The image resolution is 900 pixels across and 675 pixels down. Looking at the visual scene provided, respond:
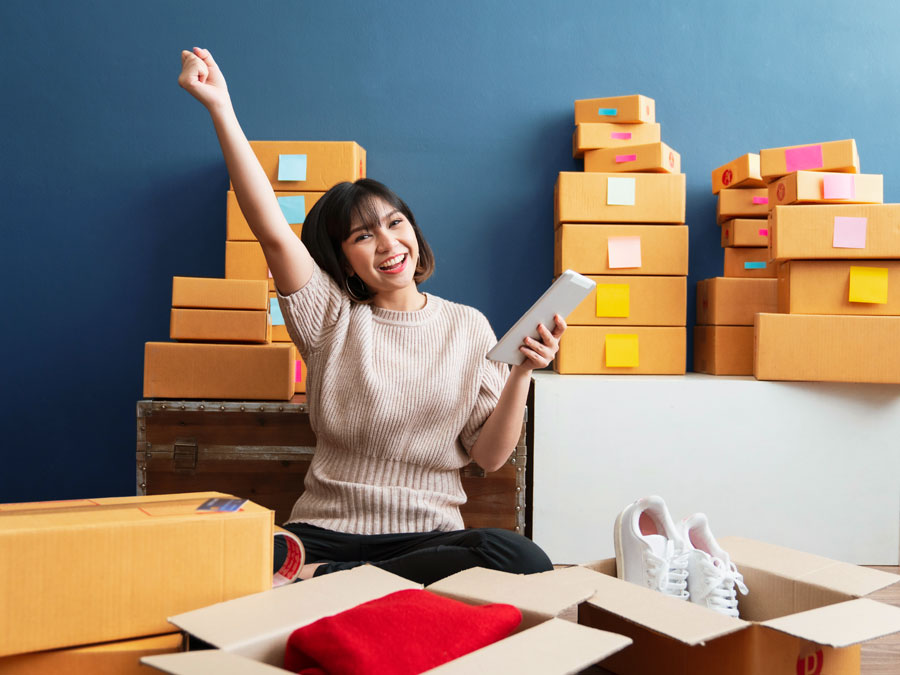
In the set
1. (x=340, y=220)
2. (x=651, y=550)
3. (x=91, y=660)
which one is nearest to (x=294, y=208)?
(x=340, y=220)

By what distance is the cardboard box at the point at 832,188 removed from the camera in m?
2.04

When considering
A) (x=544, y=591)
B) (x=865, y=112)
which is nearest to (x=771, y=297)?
(x=865, y=112)

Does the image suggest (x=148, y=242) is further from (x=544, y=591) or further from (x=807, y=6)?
(x=807, y=6)

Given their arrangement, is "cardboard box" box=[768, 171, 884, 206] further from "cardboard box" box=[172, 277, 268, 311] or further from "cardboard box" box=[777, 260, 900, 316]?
"cardboard box" box=[172, 277, 268, 311]

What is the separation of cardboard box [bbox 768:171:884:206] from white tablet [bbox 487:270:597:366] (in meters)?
1.11

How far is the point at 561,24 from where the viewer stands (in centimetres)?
247

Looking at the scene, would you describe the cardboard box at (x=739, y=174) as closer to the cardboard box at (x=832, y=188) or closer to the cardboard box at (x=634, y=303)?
the cardboard box at (x=832, y=188)

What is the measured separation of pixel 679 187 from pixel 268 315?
1192 mm

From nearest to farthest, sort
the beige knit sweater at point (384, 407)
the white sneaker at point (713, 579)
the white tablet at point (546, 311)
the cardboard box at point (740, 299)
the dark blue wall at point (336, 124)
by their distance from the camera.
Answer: the white sneaker at point (713, 579) < the white tablet at point (546, 311) < the beige knit sweater at point (384, 407) < the cardboard box at point (740, 299) < the dark blue wall at point (336, 124)

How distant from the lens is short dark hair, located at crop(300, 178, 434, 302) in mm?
1397

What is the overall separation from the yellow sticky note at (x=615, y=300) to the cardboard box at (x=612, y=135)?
18.2 inches

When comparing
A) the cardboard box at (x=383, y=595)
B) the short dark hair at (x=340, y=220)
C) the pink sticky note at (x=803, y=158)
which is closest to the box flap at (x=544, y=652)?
the cardboard box at (x=383, y=595)

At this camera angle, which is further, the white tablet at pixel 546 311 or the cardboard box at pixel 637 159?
the cardboard box at pixel 637 159

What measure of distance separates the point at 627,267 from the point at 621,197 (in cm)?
20
